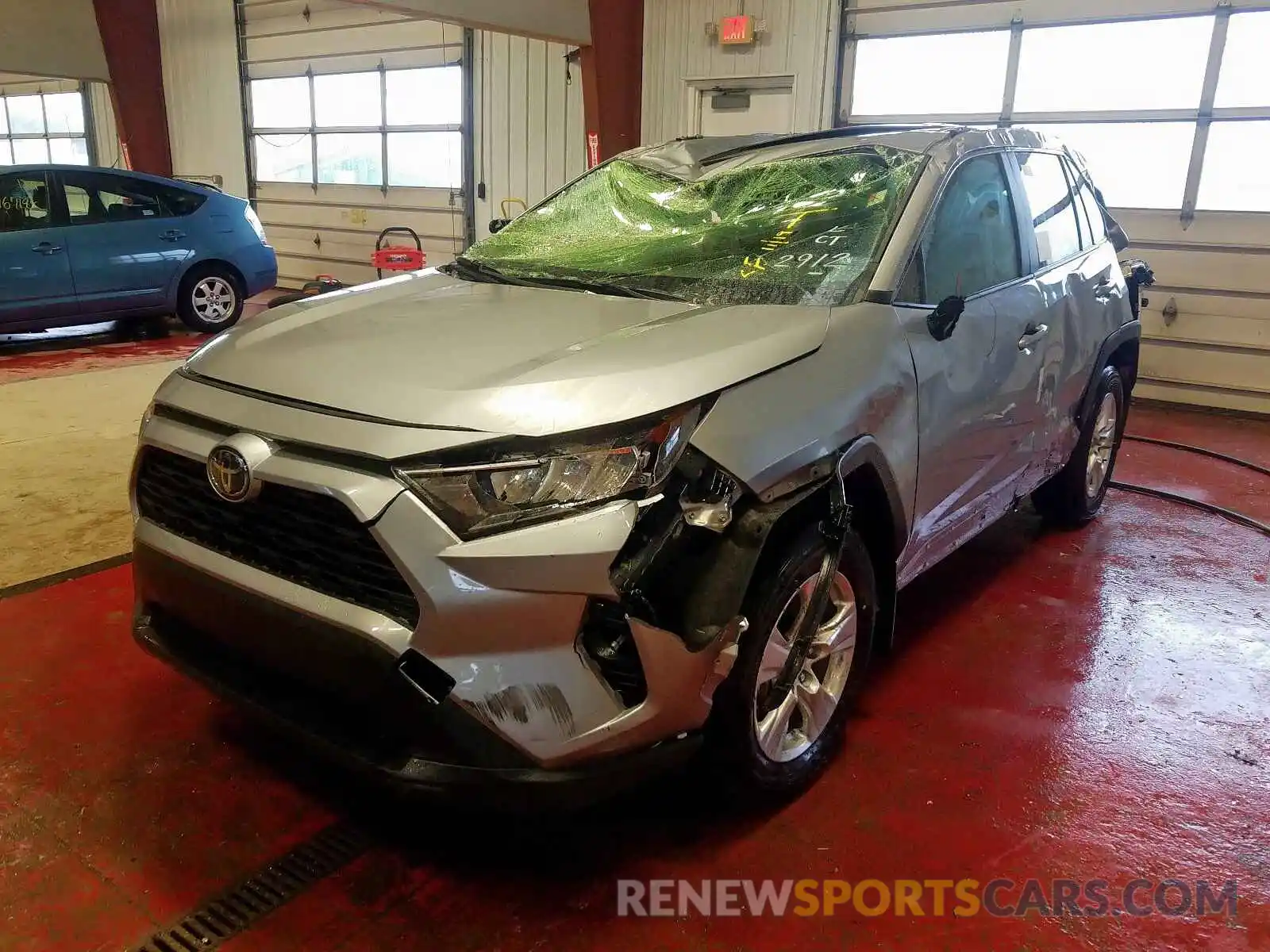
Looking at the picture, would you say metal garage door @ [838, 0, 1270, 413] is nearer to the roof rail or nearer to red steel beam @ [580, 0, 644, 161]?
red steel beam @ [580, 0, 644, 161]

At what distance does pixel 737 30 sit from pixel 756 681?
7.43 m

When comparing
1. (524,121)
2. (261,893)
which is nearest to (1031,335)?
(261,893)

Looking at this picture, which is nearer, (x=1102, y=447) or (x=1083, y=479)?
(x=1083, y=479)

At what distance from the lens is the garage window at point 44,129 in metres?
16.0

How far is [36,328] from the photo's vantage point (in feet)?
24.5

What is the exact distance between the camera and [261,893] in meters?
1.95

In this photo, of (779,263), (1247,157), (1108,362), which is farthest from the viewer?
(1247,157)

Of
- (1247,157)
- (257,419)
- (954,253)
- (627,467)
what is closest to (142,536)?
(257,419)

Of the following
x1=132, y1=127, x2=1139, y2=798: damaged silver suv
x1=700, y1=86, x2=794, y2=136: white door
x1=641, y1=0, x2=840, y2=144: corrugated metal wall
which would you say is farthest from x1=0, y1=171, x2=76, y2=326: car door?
x1=132, y1=127, x2=1139, y2=798: damaged silver suv

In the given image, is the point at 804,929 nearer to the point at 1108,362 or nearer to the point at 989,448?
the point at 989,448

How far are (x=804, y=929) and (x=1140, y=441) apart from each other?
496 cm

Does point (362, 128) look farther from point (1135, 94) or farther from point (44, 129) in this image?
point (44, 129)

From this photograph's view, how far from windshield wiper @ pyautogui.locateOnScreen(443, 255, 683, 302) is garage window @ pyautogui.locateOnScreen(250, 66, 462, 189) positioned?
26.6ft

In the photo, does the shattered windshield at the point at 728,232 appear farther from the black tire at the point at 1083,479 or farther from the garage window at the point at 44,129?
the garage window at the point at 44,129
